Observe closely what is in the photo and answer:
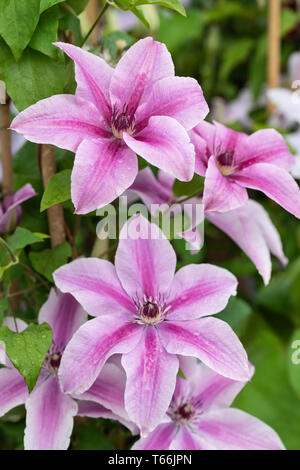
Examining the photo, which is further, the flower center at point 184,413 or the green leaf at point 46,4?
the flower center at point 184,413

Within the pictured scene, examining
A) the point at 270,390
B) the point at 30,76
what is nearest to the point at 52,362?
the point at 30,76

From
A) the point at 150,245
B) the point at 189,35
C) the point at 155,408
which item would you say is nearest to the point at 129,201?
the point at 150,245

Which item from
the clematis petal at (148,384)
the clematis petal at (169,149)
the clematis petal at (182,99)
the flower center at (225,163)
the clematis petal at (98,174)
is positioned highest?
the clematis petal at (182,99)

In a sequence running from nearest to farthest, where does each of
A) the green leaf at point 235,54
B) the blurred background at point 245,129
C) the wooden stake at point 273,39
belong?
the blurred background at point 245,129
the wooden stake at point 273,39
the green leaf at point 235,54

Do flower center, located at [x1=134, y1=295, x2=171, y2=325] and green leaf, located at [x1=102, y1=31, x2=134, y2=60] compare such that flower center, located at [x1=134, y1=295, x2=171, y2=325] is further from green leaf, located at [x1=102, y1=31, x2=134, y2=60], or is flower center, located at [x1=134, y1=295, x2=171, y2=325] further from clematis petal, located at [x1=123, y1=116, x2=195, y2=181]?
green leaf, located at [x1=102, y1=31, x2=134, y2=60]

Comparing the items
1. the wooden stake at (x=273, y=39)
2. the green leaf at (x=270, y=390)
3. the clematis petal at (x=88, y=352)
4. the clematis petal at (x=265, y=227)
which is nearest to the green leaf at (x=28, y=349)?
the clematis petal at (x=88, y=352)

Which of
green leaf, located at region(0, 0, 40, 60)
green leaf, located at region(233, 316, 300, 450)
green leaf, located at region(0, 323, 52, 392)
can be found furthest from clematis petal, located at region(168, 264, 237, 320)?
green leaf, located at region(233, 316, 300, 450)

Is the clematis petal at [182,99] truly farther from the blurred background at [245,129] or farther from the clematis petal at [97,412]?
Result: the clematis petal at [97,412]
